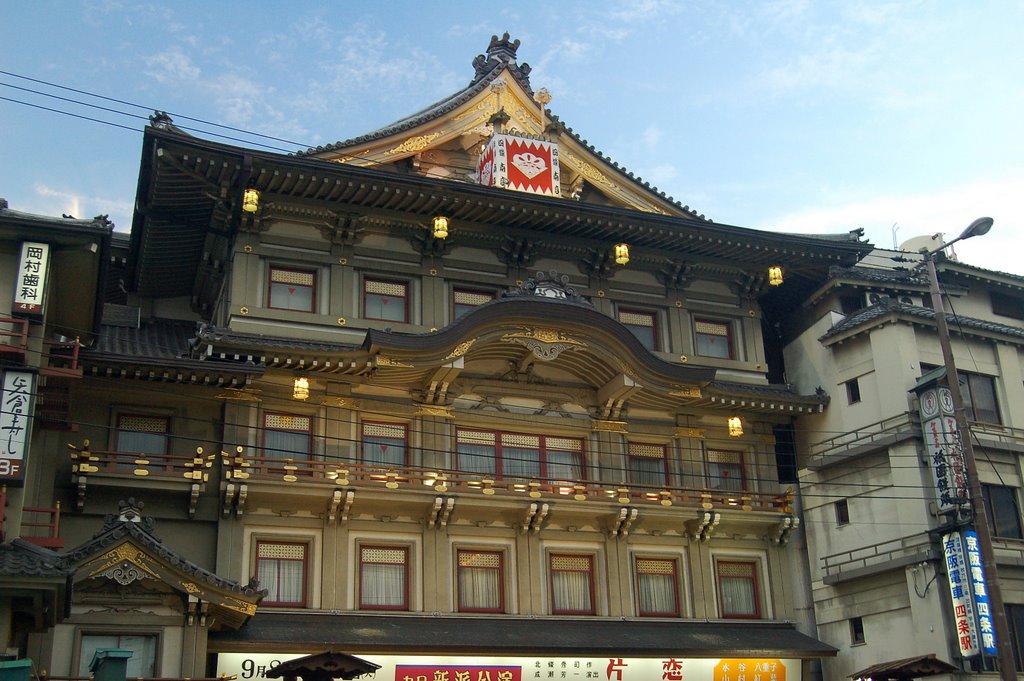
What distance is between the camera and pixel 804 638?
A: 2930cm

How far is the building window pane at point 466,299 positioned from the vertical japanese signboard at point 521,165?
9.56ft

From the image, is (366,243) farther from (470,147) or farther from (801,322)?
(801,322)

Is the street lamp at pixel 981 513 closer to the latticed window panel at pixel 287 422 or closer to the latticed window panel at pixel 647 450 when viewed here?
the latticed window panel at pixel 647 450

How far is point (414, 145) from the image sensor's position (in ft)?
101

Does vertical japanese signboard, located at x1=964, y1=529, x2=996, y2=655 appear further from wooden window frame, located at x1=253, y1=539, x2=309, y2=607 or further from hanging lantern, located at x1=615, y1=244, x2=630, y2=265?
wooden window frame, located at x1=253, y1=539, x2=309, y2=607

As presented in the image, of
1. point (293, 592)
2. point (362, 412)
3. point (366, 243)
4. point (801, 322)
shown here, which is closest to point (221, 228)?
point (366, 243)

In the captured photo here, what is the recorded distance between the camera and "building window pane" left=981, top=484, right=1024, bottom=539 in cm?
2917

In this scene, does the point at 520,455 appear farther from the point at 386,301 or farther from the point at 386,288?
the point at 386,288

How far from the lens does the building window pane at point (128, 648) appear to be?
858 inches

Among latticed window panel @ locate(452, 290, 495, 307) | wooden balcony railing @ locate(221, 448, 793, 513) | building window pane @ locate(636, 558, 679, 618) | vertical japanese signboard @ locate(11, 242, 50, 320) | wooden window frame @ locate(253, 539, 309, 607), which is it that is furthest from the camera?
latticed window panel @ locate(452, 290, 495, 307)

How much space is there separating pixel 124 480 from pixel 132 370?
7.79ft

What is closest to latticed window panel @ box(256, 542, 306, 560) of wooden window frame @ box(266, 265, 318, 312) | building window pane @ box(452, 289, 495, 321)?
wooden window frame @ box(266, 265, 318, 312)

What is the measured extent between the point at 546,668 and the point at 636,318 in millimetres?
10293

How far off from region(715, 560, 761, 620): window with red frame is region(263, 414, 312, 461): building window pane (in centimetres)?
1128
